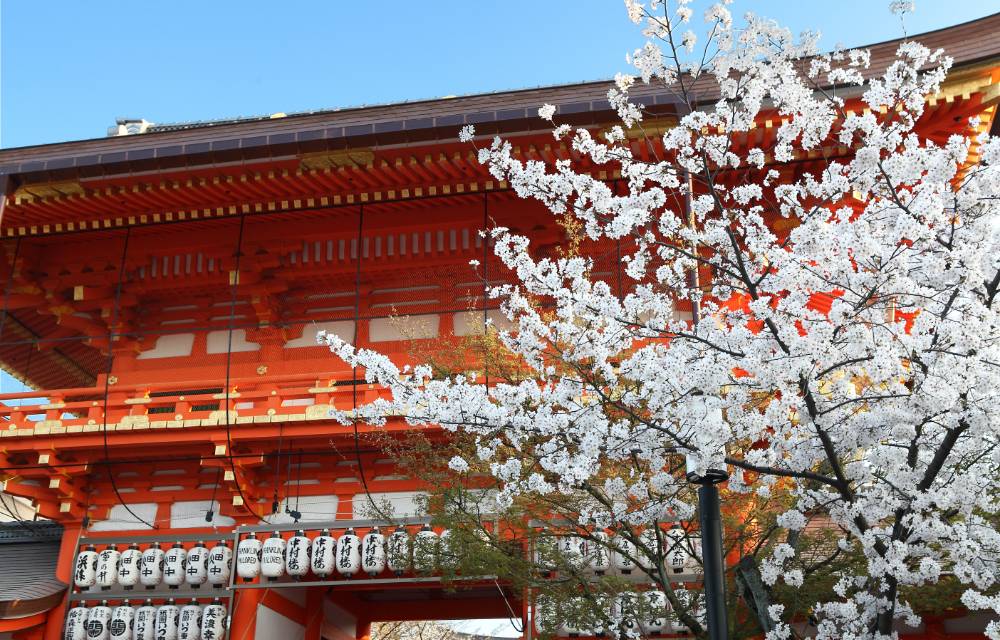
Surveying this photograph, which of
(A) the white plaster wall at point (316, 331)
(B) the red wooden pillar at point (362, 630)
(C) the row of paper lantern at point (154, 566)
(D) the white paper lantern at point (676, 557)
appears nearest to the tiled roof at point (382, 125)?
(A) the white plaster wall at point (316, 331)

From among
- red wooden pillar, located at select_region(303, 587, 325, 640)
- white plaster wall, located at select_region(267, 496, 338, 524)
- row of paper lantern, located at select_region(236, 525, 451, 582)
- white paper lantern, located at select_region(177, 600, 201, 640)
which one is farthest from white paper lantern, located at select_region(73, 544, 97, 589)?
red wooden pillar, located at select_region(303, 587, 325, 640)

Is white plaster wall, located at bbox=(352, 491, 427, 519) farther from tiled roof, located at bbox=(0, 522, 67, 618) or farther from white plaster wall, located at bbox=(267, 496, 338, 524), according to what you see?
tiled roof, located at bbox=(0, 522, 67, 618)

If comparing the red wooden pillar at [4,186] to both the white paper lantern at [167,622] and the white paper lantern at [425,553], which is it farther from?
the white paper lantern at [425,553]

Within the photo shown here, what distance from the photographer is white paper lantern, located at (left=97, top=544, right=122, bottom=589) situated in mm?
11203

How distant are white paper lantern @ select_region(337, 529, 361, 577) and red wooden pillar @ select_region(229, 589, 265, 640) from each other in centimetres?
126

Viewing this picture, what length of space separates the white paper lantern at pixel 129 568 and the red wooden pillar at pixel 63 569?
70cm

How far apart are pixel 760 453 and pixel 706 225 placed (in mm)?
1585

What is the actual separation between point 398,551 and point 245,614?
2.37 meters

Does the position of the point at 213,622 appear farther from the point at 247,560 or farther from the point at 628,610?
the point at 628,610

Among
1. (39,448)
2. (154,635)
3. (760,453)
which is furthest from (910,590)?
(39,448)

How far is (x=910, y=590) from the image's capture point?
7070 mm

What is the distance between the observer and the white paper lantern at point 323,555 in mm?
10633

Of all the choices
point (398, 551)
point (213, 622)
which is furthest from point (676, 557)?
point (213, 622)

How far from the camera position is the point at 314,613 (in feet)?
41.2
